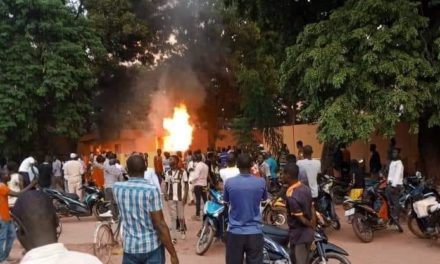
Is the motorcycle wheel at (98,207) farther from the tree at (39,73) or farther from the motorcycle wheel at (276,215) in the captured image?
the tree at (39,73)

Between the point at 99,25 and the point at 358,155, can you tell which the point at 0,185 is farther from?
the point at 99,25

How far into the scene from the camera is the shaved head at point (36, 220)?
7.50ft

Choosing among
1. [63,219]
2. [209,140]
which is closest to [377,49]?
[63,219]

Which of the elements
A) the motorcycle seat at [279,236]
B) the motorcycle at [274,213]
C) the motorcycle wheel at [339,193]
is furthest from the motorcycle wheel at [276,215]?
the motorcycle seat at [279,236]

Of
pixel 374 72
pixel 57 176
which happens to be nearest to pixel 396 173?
pixel 374 72

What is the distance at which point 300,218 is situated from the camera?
573cm

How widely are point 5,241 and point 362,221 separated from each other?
18.7 ft

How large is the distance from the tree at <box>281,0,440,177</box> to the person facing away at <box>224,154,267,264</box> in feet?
17.3

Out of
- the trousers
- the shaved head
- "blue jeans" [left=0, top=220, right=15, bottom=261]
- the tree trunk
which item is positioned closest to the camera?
the shaved head

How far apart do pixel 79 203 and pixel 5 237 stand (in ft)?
15.7

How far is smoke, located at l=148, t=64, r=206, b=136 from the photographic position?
3058 centimetres

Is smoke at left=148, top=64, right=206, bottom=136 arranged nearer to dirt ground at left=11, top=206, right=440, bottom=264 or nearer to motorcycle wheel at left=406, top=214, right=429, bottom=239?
dirt ground at left=11, top=206, right=440, bottom=264

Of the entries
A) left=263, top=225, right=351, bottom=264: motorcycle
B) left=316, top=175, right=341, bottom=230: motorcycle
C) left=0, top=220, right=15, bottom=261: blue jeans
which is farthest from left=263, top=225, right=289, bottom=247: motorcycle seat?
left=0, top=220, right=15, bottom=261: blue jeans

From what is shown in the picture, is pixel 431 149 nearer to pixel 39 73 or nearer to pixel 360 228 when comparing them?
pixel 360 228
